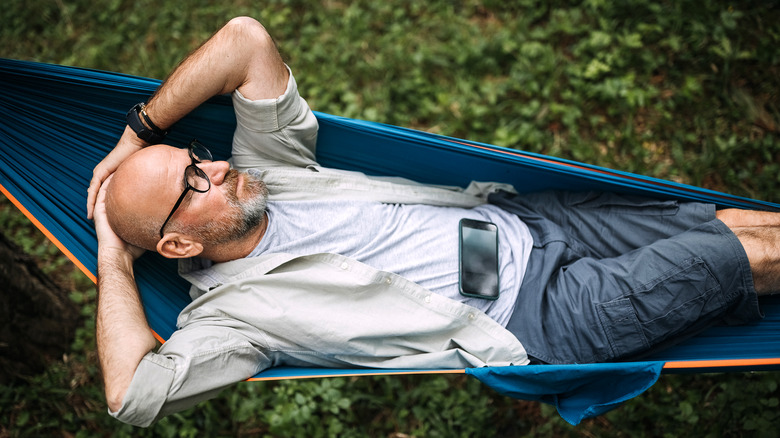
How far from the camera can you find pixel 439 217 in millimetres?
1999

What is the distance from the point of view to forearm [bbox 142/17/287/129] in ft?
5.75

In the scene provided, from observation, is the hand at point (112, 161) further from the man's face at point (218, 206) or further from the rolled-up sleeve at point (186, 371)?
the rolled-up sleeve at point (186, 371)

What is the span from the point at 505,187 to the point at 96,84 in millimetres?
1605

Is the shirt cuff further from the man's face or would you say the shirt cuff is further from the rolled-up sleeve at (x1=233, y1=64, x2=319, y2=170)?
the rolled-up sleeve at (x1=233, y1=64, x2=319, y2=170)

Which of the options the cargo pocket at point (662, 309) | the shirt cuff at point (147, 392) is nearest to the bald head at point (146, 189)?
Answer: the shirt cuff at point (147, 392)

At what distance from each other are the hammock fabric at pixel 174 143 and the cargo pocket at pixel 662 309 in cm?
14

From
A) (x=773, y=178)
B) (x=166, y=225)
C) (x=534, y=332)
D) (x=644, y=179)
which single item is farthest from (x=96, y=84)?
(x=773, y=178)

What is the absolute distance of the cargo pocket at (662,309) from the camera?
5.41ft

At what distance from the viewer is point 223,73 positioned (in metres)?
1.75

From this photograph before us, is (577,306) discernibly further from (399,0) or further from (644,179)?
(399,0)

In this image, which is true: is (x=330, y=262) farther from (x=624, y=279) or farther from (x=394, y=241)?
(x=624, y=279)

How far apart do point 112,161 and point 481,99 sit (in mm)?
1990

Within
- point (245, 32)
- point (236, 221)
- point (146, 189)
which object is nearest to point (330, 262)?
point (236, 221)

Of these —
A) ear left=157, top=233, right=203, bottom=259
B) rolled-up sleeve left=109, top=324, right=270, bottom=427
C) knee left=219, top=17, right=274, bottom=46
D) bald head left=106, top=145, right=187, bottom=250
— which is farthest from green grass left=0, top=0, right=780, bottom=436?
knee left=219, top=17, right=274, bottom=46
